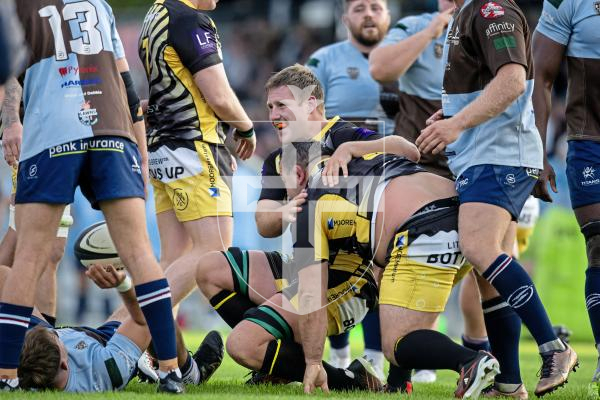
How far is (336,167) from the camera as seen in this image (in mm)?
5285

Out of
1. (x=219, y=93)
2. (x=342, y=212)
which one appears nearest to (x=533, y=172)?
(x=342, y=212)

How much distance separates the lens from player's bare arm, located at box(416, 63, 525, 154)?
5.05 m

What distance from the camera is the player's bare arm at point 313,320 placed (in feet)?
16.8

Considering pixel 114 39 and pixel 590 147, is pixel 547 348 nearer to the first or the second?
pixel 590 147

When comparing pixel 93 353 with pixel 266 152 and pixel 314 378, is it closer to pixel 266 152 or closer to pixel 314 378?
pixel 314 378

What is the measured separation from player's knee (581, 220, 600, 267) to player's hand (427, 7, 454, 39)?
2157 millimetres

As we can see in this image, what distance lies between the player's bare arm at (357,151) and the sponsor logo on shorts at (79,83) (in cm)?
124

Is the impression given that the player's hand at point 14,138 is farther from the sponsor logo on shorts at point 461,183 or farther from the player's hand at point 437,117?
the sponsor logo on shorts at point 461,183

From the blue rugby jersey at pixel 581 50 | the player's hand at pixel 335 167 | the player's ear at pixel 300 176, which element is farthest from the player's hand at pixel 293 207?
the blue rugby jersey at pixel 581 50

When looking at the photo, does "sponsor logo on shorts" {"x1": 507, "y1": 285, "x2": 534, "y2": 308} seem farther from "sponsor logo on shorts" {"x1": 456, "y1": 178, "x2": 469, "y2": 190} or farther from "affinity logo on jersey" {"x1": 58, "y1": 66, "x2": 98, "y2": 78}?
"affinity logo on jersey" {"x1": 58, "y1": 66, "x2": 98, "y2": 78}

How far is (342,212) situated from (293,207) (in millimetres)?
256

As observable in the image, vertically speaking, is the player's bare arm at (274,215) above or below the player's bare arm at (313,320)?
above

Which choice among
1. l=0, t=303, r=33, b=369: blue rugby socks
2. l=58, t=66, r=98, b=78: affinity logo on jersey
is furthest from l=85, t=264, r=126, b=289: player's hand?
l=58, t=66, r=98, b=78: affinity logo on jersey

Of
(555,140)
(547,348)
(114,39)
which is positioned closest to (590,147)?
(547,348)
